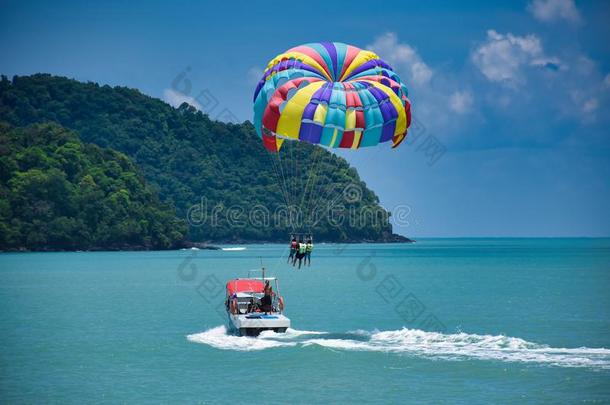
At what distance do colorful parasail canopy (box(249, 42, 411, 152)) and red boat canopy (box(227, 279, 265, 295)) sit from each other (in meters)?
6.74

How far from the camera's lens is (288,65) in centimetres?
2812

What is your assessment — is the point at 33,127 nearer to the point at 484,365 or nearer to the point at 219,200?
the point at 219,200

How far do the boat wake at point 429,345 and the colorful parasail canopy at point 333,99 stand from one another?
21.3 feet

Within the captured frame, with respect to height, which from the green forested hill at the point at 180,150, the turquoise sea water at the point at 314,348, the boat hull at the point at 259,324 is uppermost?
the green forested hill at the point at 180,150

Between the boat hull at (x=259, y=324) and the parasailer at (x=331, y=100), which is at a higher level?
the parasailer at (x=331, y=100)

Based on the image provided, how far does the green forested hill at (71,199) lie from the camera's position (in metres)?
107

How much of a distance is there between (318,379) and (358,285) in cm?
3516

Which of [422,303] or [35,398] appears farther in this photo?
[422,303]

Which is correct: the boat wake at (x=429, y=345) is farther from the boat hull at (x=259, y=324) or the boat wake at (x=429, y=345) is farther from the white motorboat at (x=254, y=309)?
the white motorboat at (x=254, y=309)

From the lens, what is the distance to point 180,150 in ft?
561

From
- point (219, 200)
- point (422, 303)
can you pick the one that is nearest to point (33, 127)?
point (219, 200)

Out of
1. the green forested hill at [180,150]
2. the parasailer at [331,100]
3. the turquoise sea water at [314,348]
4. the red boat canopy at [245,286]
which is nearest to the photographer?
the turquoise sea water at [314,348]

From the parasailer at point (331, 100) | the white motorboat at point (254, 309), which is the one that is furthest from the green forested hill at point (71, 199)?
the parasailer at point (331, 100)

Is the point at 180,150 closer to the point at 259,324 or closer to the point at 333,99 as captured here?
the point at 259,324
